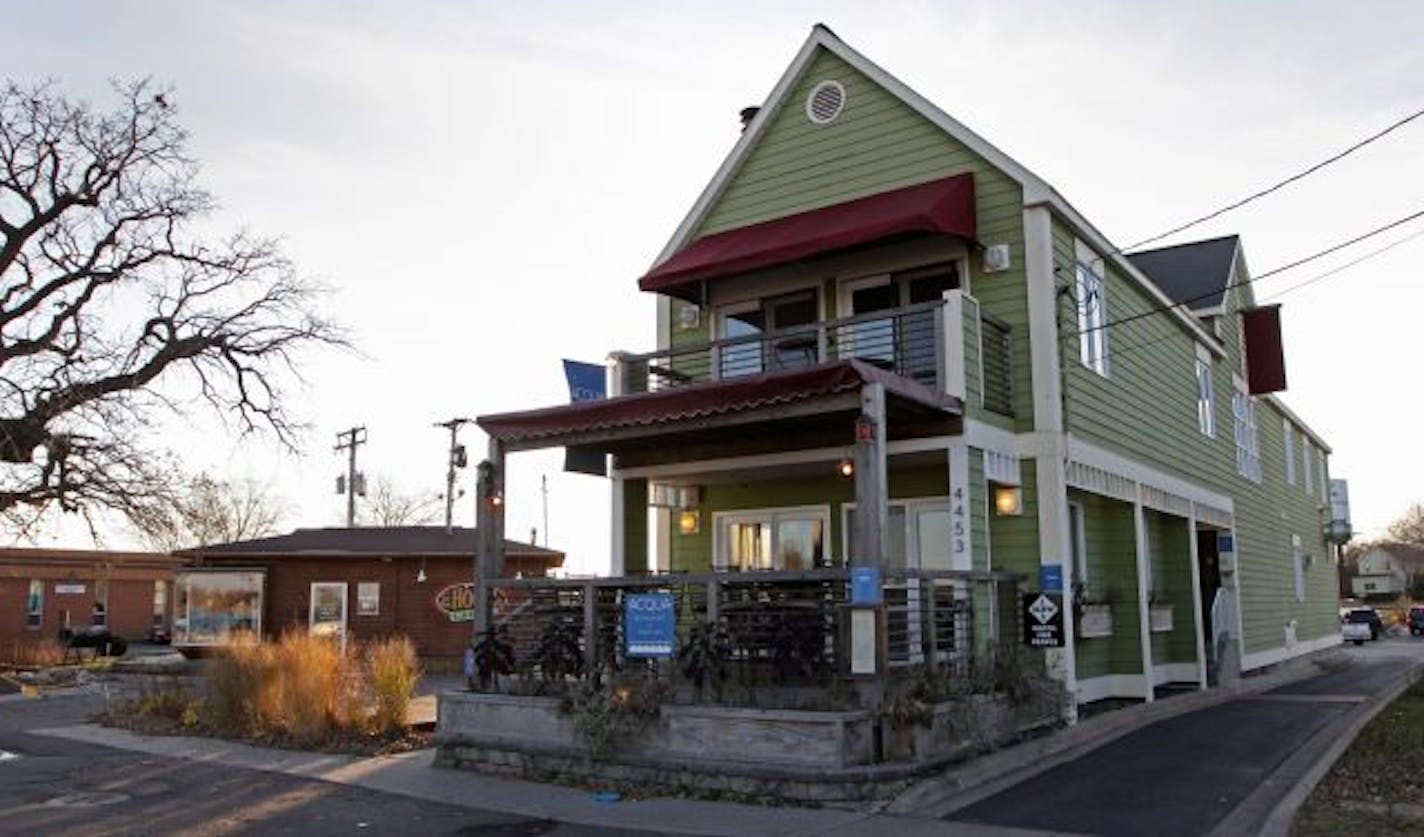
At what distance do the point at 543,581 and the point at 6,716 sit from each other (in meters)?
13.5

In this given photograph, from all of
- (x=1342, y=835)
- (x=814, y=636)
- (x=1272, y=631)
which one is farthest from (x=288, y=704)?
(x=1272, y=631)

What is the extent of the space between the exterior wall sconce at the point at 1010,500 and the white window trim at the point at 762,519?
2.72m

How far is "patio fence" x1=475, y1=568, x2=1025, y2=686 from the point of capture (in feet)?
38.1

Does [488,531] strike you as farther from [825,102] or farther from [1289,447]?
[1289,447]

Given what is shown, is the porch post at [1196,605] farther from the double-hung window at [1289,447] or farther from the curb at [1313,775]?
the double-hung window at [1289,447]

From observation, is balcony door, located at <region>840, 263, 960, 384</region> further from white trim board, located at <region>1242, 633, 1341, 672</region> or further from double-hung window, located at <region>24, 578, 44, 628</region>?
double-hung window, located at <region>24, 578, 44, 628</region>

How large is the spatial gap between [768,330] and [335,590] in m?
20.9

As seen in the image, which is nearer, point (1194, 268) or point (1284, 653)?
point (1194, 268)

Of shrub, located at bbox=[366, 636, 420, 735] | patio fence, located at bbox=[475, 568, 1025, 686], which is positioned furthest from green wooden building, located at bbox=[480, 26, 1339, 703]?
shrub, located at bbox=[366, 636, 420, 735]

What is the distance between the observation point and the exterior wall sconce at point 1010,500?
14.7 metres

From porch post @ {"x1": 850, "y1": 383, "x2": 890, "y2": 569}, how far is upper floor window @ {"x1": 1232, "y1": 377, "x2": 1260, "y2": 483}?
15570mm

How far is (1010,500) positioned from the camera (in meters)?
14.7

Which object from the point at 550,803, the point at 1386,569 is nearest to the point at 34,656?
the point at 550,803

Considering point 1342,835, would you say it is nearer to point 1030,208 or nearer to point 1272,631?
point 1030,208
